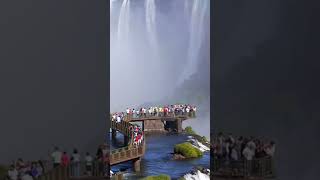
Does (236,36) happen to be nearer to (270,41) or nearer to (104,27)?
(270,41)

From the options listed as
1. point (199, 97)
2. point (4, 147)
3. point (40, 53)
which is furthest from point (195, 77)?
point (4, 147)

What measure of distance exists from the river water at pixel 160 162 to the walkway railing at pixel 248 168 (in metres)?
0.77

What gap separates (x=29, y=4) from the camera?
10758mm

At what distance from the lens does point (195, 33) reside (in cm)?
1216

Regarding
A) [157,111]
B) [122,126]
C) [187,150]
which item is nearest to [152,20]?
[157,111]

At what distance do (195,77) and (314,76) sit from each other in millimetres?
2482

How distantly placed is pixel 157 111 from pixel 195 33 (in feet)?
6.21

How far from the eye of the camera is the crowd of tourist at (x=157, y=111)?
40.0 feet

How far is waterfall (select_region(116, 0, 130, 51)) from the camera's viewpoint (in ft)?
39.5

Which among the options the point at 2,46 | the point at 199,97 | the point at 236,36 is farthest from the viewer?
the point at 199,97

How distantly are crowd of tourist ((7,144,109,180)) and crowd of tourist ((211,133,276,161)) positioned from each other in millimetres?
2271

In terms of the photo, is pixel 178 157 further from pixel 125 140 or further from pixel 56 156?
pixel 56 156

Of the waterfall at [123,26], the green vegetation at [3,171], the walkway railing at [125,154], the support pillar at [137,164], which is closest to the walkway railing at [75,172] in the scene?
the green vegetation at [3,171]

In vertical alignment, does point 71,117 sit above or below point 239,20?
below
